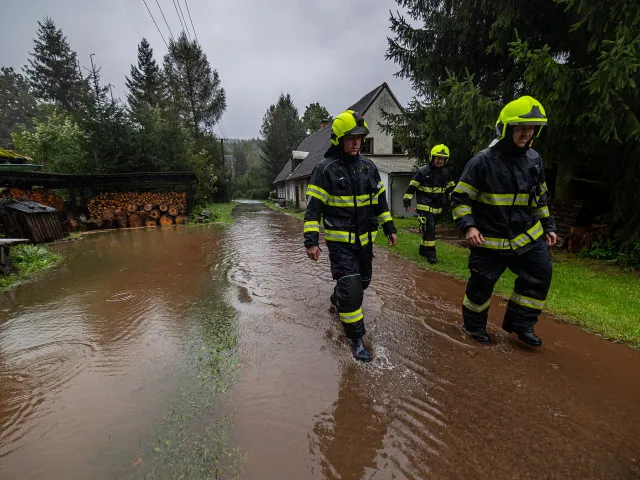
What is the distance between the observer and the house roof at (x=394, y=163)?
15.4 metres

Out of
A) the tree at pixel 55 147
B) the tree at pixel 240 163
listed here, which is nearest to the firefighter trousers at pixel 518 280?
the tree at pixel 55 147

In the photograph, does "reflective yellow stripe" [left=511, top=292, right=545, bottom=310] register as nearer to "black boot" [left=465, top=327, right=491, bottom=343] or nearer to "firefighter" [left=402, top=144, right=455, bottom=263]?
"black boot" [left=465, top=327, right=491, bottom=343]

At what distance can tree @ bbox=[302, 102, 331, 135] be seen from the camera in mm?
52344

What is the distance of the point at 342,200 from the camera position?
10.1 ft

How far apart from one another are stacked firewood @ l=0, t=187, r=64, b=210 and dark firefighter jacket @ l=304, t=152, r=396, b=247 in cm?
1303

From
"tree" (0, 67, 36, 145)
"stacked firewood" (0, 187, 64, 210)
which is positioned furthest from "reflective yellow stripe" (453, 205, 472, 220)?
"tree" (0, 67, 36, 145)

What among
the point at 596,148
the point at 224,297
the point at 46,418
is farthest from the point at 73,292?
the point at 596,148

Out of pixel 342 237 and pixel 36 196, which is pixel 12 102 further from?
pixel 342 237

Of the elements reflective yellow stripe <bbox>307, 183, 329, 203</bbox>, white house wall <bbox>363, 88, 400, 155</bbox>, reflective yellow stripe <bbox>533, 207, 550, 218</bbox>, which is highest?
white house wall <bbox>363, 88, 400, 155</bbox>

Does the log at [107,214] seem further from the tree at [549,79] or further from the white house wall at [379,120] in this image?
the white house wall at [379,120]

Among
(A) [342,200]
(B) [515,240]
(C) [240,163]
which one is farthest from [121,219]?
(C) [240,163]

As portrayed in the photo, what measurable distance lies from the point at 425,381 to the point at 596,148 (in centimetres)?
727

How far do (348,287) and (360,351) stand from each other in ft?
2.04

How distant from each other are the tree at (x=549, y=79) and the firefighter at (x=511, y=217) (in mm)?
3665
